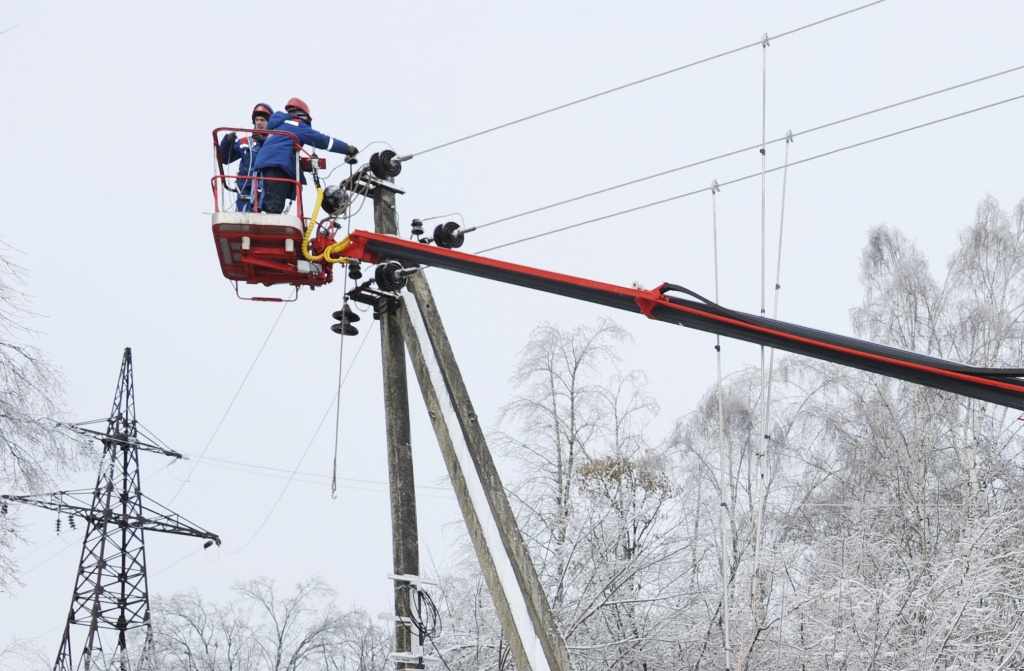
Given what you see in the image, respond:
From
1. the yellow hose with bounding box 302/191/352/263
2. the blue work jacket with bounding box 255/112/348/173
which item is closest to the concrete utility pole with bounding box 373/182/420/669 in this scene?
the yellow hose with bounding box 302/191/352/263

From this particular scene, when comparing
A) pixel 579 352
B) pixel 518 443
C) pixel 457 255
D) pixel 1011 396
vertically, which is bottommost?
pixel 1011 396

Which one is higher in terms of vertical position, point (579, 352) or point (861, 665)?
point (579, 352)

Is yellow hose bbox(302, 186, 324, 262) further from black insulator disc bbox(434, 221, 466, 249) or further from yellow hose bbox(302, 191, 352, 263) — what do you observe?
black insulator disc bbox(434, 221, 466, 249)

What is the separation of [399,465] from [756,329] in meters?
3.12

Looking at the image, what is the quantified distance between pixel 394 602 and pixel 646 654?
8.78m

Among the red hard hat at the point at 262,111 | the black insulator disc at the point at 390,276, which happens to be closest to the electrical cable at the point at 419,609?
the black insulator disc at the point at 390,276

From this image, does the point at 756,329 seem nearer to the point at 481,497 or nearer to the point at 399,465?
the point at 481,497

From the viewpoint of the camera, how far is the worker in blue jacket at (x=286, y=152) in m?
8.23

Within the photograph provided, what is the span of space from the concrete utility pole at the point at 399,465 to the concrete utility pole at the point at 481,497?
302mm

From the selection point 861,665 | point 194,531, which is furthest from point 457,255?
point 194,531

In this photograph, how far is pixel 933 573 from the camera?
13.4m

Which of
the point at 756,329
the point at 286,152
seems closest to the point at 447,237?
the point at 286,152

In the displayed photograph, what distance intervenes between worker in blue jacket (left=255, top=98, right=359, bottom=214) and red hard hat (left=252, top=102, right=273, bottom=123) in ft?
1.03

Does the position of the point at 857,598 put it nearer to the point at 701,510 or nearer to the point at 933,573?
the point at 933,573
